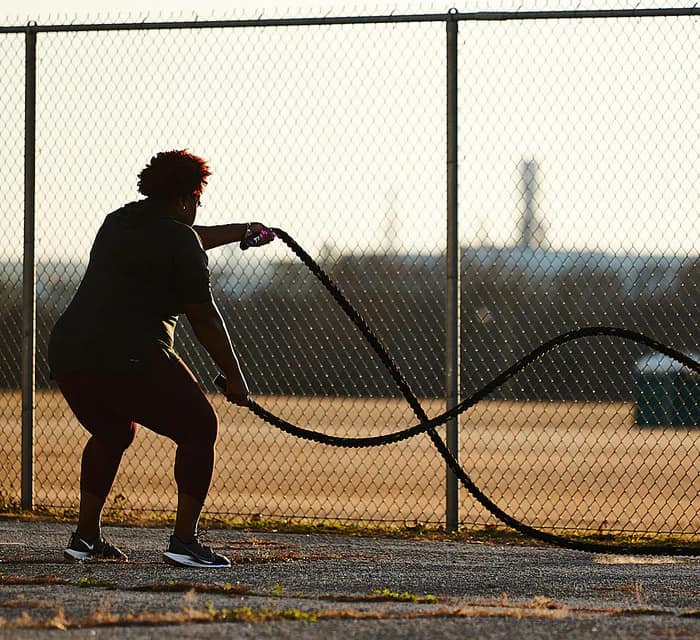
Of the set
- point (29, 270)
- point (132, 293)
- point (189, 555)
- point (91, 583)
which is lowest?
point (91, 583)

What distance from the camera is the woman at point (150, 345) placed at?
6285 mm

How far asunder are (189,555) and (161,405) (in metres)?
0.65

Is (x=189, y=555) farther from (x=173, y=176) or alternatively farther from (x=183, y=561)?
(x=173, y=176)

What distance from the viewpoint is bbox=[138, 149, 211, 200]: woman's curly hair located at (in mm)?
6543

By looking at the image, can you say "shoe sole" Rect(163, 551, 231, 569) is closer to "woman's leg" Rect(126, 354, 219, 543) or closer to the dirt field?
"woman's leg" Rect(126, 354, 219, 543)

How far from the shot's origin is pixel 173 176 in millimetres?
6539

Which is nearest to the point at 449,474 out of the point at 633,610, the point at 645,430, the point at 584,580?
the point at 584,580

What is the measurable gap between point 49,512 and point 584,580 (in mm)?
3358

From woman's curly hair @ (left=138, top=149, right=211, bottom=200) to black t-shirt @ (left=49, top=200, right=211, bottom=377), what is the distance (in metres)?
0.18

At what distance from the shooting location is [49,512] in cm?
859

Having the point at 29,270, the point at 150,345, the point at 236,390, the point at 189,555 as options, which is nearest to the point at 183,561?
the point at 189,555

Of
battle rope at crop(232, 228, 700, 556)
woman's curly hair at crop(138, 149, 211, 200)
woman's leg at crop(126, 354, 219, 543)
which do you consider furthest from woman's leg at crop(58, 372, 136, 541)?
woman's curly hair at crop(138, 149, 211, 200)

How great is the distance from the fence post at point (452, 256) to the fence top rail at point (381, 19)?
6.1 inches

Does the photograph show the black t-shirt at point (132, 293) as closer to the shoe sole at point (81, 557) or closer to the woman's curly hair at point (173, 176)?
the woman's curly hair at point (173, 176)
